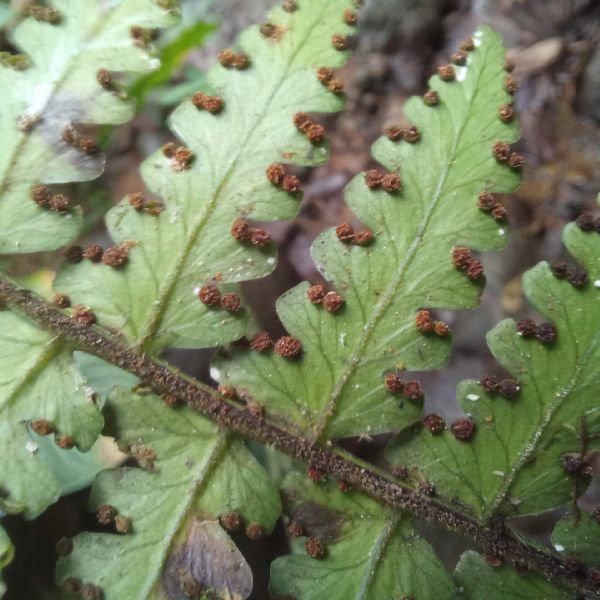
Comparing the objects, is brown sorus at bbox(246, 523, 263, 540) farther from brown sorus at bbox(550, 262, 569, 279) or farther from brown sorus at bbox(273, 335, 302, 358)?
brown sorus at bbox(550, 262, 569, 279)

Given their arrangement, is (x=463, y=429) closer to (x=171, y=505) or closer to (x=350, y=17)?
(x=171, y=505)

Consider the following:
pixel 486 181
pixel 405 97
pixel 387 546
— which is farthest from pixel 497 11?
pixel 387 546

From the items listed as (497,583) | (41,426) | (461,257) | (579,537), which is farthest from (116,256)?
(579,537)

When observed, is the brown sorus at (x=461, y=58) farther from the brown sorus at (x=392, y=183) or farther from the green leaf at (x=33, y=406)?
the green leaf at (x=33, y=406)

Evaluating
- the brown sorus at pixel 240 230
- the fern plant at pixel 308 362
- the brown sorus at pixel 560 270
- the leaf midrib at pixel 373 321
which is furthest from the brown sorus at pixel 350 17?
the brown sorus at pixel 560 270

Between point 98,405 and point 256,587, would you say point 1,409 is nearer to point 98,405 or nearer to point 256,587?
point 98,405
